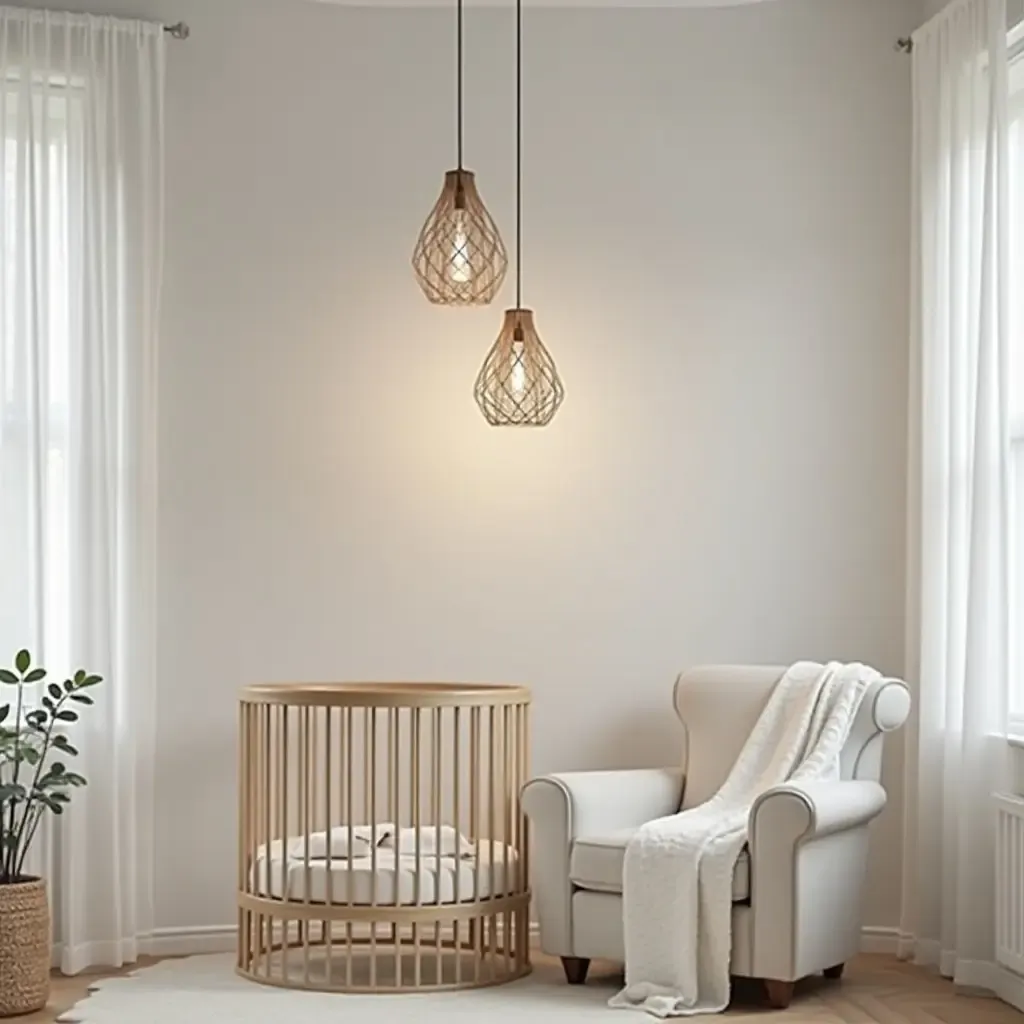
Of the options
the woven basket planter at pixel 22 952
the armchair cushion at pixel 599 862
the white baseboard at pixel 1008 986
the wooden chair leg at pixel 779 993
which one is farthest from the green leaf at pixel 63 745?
the white baseboard at pixel 1008 986

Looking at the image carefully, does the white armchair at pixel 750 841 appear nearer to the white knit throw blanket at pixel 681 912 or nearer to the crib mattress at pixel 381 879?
the white knit throw blanket at pixel 681 912

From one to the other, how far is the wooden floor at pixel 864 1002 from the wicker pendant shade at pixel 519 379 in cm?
152

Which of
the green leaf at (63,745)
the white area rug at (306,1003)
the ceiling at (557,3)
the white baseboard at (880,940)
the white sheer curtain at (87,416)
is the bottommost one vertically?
the white baseboard at (880,940)

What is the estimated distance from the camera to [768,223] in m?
5.30

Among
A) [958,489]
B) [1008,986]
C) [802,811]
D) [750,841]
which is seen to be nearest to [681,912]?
[750,841]

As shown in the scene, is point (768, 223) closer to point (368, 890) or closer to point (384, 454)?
point (384, 454)

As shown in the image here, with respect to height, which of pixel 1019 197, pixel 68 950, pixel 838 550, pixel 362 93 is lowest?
pixel 68 950

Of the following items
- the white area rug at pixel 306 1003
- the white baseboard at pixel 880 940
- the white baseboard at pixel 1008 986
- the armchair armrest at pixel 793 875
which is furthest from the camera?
the white baseboard at pixel 880 940

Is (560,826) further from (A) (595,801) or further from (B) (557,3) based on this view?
(B) (557,3)

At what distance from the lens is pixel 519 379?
16.0ft

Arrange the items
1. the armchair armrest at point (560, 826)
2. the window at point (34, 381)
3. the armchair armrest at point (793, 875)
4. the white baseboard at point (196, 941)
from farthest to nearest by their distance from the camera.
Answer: the white baseboard at point (196, 941), the window at point (34, 381), the armchair armrest at point (560, 826), the armchair armrest at point (793, 875)

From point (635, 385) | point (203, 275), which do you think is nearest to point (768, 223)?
point (635, 385)

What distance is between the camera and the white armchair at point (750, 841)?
4211mm

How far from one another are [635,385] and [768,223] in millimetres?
632
